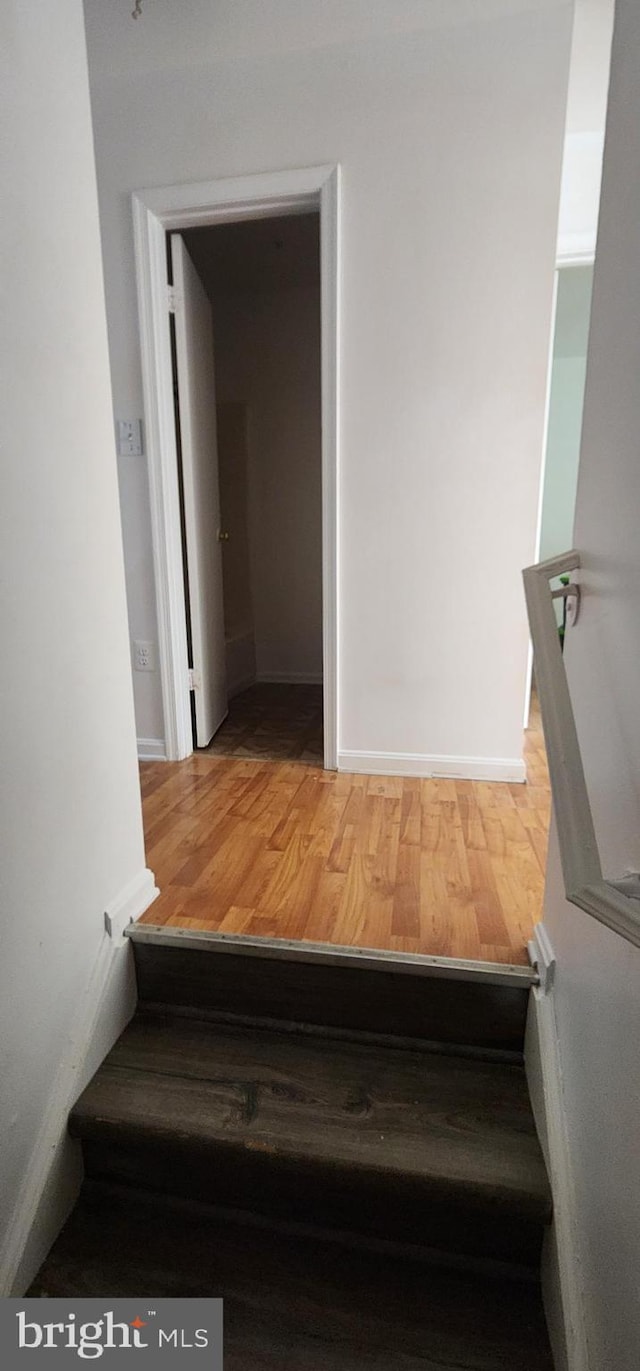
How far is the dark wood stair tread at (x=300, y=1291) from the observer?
102 centimetres

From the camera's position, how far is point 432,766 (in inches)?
96.9

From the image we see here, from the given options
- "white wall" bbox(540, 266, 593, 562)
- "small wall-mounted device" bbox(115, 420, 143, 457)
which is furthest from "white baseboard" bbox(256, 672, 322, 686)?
"small wall-mounted device" bbox(115, 420, 143, 457)

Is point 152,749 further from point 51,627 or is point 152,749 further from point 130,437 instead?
point 51,627

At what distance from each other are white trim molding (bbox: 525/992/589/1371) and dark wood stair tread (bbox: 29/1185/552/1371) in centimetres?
7

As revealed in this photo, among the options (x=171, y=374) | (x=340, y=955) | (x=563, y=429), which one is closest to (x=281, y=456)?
(x=171, y=374)

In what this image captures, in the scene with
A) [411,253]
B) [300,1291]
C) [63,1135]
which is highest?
[411,253]

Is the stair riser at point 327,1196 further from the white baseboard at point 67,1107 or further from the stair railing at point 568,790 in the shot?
the stair railing at point 568,790

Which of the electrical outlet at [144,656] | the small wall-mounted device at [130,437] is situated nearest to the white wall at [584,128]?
the small wall-mounted device at [130,437]

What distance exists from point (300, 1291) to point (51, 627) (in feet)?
4.12

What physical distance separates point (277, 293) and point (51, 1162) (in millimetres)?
4005

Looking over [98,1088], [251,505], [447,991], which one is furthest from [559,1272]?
[251,505]

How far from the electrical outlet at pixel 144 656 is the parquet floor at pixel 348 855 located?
40cm

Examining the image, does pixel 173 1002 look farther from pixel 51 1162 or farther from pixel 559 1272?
Answer: pixel 559 1272

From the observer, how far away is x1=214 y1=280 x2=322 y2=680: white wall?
371 centimetres
